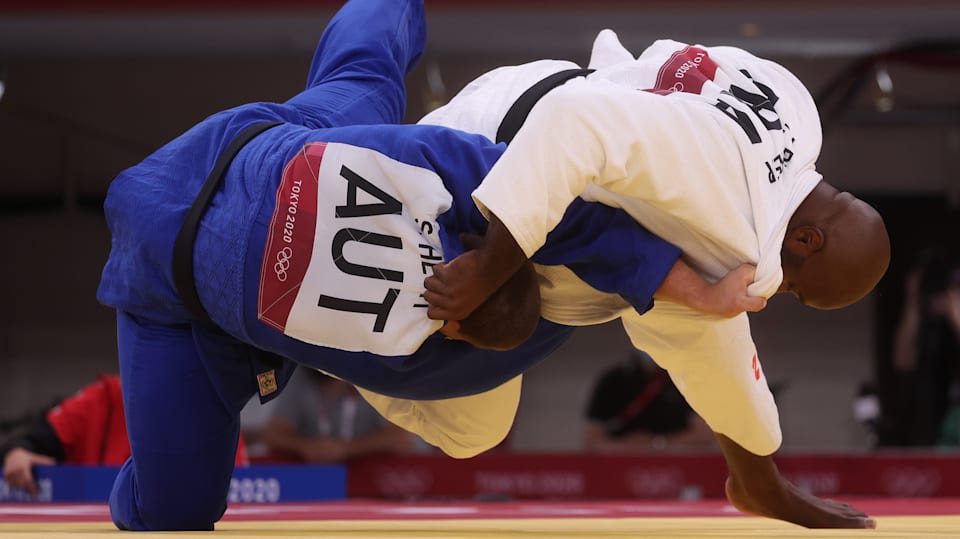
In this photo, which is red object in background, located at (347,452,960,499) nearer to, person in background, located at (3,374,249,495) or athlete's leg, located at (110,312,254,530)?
person in background, located at (3,374,249,495)

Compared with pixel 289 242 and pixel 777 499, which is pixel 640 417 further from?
pixel 289 242

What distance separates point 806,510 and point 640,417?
4.04 metres

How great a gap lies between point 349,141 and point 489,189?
0.31 metres

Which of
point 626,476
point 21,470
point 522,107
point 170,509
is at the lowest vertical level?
point 626,476

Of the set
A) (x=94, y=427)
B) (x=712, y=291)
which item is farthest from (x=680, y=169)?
(x=94, y=427)

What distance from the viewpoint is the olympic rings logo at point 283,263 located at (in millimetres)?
1889

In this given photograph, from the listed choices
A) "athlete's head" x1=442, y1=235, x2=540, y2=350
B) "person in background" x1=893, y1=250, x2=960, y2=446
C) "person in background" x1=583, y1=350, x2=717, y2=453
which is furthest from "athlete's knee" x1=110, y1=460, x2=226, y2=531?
"person in background" x1=893, y1=250, x2=960, y2=446

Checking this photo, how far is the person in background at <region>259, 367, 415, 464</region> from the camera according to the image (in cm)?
525

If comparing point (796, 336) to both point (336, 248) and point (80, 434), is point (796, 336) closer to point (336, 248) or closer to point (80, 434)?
point (80, 434)

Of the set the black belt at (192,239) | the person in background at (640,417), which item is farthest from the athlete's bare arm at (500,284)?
the person in background at (640,417)

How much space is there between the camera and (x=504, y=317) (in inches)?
73.5

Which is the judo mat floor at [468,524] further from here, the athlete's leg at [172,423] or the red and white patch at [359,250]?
the red and white patch at [359,250]

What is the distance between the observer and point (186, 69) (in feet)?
28.4

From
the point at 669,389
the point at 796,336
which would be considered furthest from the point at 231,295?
the point at 796,336
